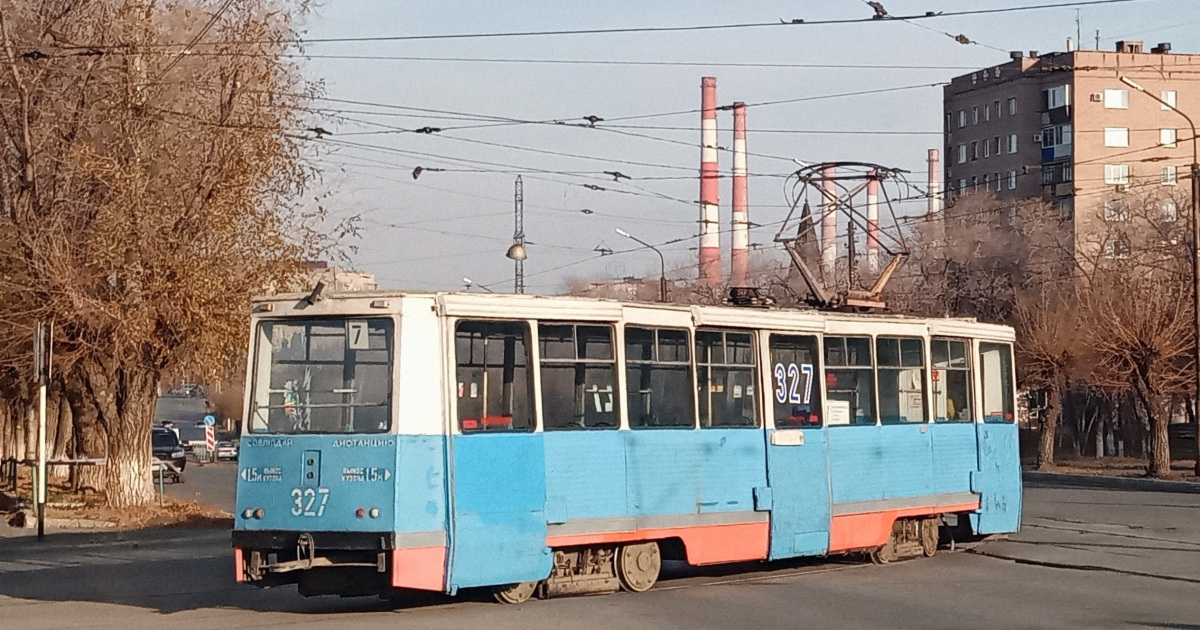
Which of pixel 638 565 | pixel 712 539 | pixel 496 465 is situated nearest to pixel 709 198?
pixel 712 539

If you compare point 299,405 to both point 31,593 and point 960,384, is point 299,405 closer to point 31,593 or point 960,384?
point 31,593

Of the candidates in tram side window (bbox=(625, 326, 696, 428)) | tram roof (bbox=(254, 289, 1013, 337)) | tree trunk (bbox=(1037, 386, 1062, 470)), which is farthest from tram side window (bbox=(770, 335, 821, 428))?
tree trunk (bbox=(1037, 386, 1062, 470))

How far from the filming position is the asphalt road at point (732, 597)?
13.0 meters

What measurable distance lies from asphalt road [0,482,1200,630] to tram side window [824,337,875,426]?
5.54ft

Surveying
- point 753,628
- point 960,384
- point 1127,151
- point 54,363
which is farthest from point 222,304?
point 1127,151

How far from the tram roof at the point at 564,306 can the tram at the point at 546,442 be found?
0.9 inches

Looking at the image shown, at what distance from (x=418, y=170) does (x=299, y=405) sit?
16.1 m

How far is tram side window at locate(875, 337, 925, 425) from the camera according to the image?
1850 cm

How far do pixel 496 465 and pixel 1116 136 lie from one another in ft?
255

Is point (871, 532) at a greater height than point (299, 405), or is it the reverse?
point (299, 405)

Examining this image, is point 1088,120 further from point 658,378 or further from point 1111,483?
point 658,378

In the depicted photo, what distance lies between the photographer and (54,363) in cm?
2602

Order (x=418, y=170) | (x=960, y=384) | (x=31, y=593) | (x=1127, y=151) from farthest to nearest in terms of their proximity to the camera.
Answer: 1. (x=1127, y=151)
2. (x=418, y=170)
3. (x=960, y=384)
4. (x=31, y=593)

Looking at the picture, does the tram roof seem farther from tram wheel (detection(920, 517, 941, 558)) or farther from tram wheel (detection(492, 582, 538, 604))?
tram wheel (detection(920, 517, 941, 558))
